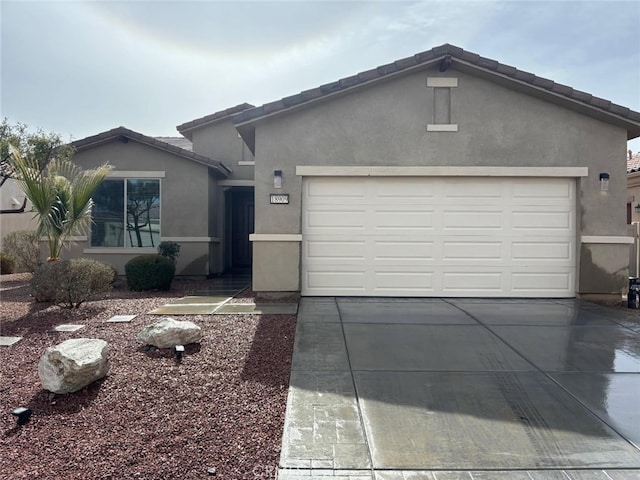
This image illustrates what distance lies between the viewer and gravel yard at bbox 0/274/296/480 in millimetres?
2850

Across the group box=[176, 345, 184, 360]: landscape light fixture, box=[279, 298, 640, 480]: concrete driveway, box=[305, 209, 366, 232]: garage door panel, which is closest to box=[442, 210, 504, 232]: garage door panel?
box=[305, 209, 366, 232]: garage door panel

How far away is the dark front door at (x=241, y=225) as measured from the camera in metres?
15.8

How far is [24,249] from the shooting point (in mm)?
12984

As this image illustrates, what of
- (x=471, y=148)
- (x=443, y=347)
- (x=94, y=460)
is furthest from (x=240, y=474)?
(x=471, y=148)

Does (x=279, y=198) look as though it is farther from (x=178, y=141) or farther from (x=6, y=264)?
(x=178, y=141)

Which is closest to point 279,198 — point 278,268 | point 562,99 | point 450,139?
point 278,268

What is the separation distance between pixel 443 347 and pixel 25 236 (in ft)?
43.6

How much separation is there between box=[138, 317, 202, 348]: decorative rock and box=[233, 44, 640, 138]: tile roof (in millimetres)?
4603

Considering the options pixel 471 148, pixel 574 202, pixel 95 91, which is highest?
pixel 95 91

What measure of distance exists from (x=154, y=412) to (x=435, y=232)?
6429 mm

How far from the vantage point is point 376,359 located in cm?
487

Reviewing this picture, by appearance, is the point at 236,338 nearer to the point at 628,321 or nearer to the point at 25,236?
the point at 628,321

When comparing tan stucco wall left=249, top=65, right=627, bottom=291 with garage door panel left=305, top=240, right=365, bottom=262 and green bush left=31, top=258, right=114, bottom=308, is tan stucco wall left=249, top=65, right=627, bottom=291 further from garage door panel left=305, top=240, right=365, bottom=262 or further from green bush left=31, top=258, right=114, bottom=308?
green bush left=31, top=258, right=114, bottom=308

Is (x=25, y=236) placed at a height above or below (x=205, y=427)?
above
